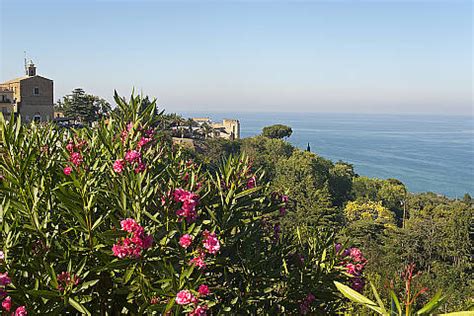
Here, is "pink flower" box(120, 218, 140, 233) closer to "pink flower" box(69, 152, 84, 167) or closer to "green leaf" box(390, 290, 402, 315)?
"pink flower" box(69, 152, 84, 167)

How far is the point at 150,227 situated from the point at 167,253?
126 millimetres

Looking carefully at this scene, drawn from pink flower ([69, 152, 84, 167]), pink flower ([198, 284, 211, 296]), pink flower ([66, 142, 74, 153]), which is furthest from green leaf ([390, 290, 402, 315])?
pink flower ([66, 142, 74, 153])

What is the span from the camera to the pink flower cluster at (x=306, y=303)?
2328 mm

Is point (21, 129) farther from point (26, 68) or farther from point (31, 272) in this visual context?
point (26, 68)

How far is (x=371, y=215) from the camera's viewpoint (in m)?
36.2

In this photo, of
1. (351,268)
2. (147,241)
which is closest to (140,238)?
(147,241)

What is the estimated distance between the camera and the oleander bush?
6.26 feet

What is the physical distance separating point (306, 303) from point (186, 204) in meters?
0.76

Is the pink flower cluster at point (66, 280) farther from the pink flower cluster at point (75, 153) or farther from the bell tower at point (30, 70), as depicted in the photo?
the bell tower at point (30, 70)

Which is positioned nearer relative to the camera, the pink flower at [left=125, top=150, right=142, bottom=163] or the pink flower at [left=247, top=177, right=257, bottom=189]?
the pink flower at [left=125, top=150, right=142, bottom=163]

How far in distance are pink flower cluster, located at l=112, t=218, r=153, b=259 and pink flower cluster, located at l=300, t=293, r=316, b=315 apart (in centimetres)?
86

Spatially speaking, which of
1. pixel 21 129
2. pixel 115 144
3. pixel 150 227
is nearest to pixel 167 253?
pixel 150 227

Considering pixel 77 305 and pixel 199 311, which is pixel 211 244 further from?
pixel 77 305

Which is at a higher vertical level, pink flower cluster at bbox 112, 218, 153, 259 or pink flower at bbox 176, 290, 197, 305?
pink flower cluster at bbox 112, 218, 153, 259
